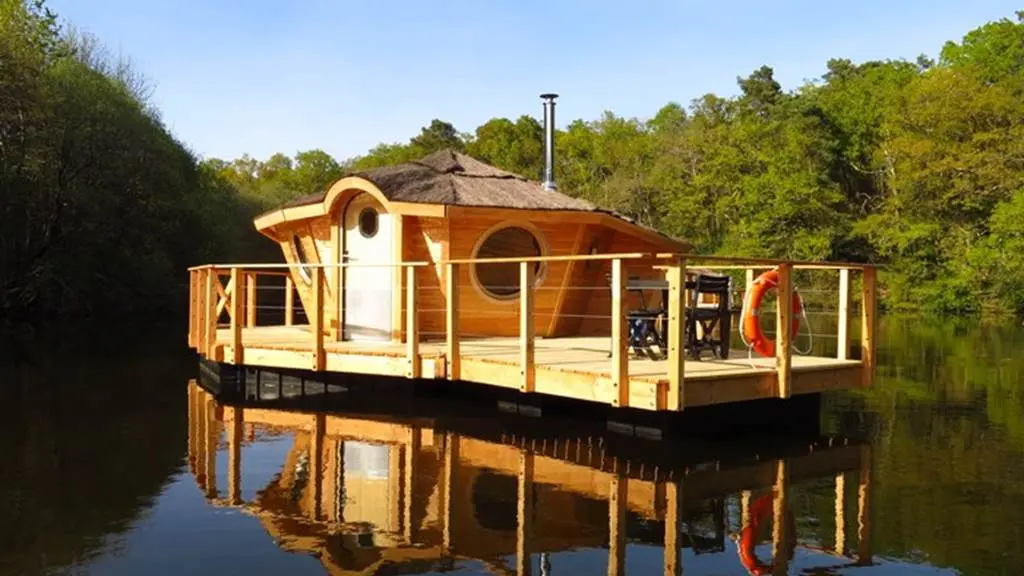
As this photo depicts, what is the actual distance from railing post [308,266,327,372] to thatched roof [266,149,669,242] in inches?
53.7

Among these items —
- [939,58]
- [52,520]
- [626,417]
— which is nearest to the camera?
[52,520]

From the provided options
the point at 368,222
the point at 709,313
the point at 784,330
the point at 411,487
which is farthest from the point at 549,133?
the point at 411,487

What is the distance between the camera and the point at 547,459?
8086 mm

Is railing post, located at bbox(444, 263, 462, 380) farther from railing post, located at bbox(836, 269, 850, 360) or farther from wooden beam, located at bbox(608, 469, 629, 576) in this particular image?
railing post, located at bbox(836, 269, 850, 360)

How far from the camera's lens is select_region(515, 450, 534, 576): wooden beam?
534 cm

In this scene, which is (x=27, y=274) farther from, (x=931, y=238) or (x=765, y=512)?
(x=931, y=238)

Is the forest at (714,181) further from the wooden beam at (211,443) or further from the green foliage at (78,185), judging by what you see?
the wooden beam at (211,443)

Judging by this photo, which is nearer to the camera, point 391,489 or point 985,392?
point 391,489

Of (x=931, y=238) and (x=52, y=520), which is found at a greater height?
(x=931, y=238)

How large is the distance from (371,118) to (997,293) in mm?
24493

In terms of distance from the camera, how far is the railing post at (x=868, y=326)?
9617 millimetres

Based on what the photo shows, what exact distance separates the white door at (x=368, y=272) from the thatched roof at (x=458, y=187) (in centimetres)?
48

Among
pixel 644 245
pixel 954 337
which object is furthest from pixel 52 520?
pixel 954 337


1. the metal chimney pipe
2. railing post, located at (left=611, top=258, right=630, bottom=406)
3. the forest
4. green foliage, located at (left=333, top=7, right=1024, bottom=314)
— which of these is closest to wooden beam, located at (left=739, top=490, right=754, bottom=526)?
railing post, located at (left=611, top=258, right=630, bottom=406)
